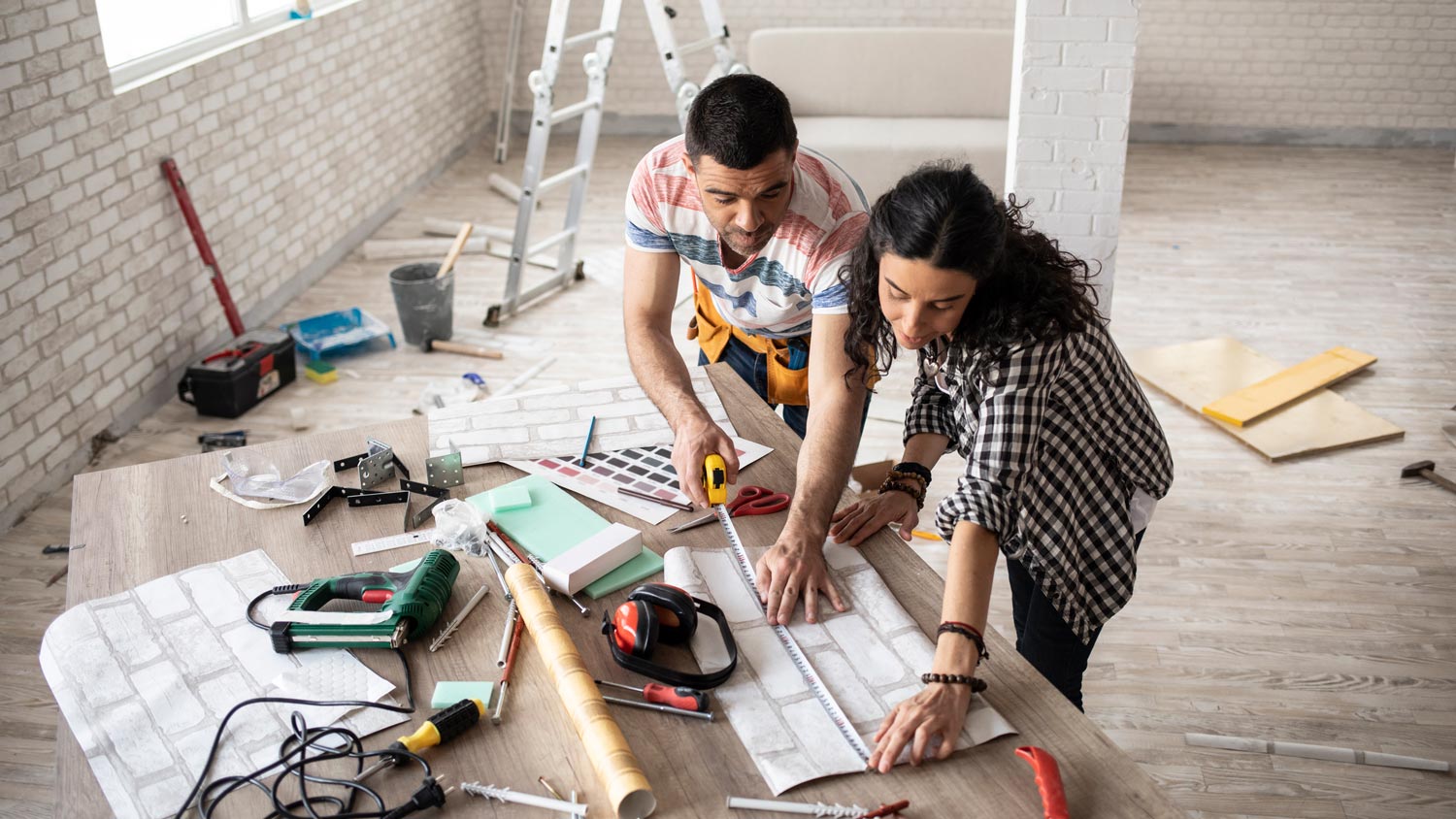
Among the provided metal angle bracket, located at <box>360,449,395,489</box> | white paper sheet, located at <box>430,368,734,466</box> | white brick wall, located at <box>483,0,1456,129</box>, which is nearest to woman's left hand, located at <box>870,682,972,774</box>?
white paper sheet, located at <box>430,368,734,466</box>

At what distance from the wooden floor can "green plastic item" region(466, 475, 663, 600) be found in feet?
4.43

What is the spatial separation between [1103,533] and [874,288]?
0.51m

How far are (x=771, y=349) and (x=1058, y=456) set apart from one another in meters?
0.83

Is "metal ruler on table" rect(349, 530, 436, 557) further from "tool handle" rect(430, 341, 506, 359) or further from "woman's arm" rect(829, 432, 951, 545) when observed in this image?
"tool handle" rect(430, 341, 506, 359)

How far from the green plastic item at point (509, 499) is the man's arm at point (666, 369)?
25cm

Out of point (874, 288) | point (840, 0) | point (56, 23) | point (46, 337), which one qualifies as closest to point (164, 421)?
point (46, 337)

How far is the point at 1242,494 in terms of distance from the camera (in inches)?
135

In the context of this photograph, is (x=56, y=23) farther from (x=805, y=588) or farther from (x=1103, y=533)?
(x=1103, y=533)

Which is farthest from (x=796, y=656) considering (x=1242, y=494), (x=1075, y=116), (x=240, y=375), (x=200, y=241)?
(x=200, y=241)

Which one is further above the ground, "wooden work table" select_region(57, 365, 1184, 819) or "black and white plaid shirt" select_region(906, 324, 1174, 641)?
"black and white plaid shirt" select_region(906, 324, 1174, 641)

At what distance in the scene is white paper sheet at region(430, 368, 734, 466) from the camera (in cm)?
195

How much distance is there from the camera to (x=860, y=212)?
1.96 meters

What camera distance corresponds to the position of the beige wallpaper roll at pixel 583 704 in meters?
1.20

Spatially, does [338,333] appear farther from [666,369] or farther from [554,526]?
[554,526]
